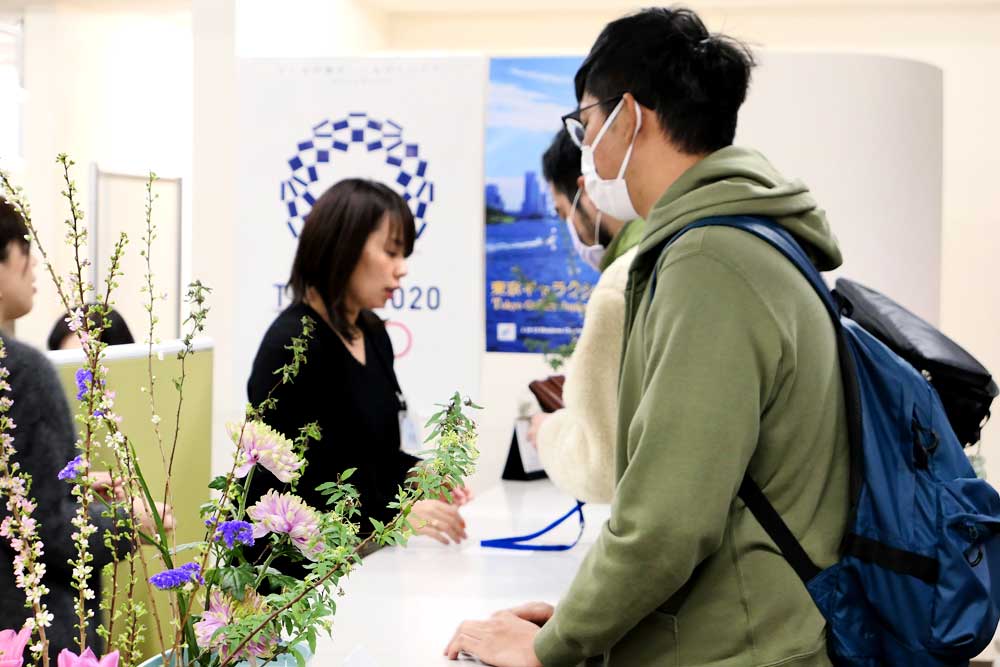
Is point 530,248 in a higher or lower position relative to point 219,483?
higher

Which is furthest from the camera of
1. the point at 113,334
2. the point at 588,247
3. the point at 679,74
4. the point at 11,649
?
the point at 113,334

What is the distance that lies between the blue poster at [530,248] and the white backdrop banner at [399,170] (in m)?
0.39

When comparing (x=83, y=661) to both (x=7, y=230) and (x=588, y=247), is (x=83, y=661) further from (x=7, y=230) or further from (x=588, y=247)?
(x=588, y=247)

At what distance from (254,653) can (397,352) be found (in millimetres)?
3244

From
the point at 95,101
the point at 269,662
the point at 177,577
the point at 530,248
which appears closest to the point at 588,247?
the point at 269,662

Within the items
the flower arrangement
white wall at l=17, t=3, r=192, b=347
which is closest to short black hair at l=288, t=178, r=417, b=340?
the flower arrangement

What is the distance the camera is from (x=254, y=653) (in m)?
0.79

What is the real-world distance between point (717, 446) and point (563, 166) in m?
1.43

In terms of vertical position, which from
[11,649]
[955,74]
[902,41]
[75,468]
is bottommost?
[11,649]

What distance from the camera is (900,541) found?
3.81 ft

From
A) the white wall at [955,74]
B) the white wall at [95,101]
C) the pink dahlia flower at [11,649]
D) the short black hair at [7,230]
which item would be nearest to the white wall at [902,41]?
the white wall at [955,74]

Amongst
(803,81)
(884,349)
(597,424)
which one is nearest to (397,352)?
(803,81)

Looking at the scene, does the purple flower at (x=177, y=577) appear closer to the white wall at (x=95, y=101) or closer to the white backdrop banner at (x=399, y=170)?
the white backdrop banner at (x=399, y=170)

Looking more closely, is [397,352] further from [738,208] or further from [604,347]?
[738,208]
